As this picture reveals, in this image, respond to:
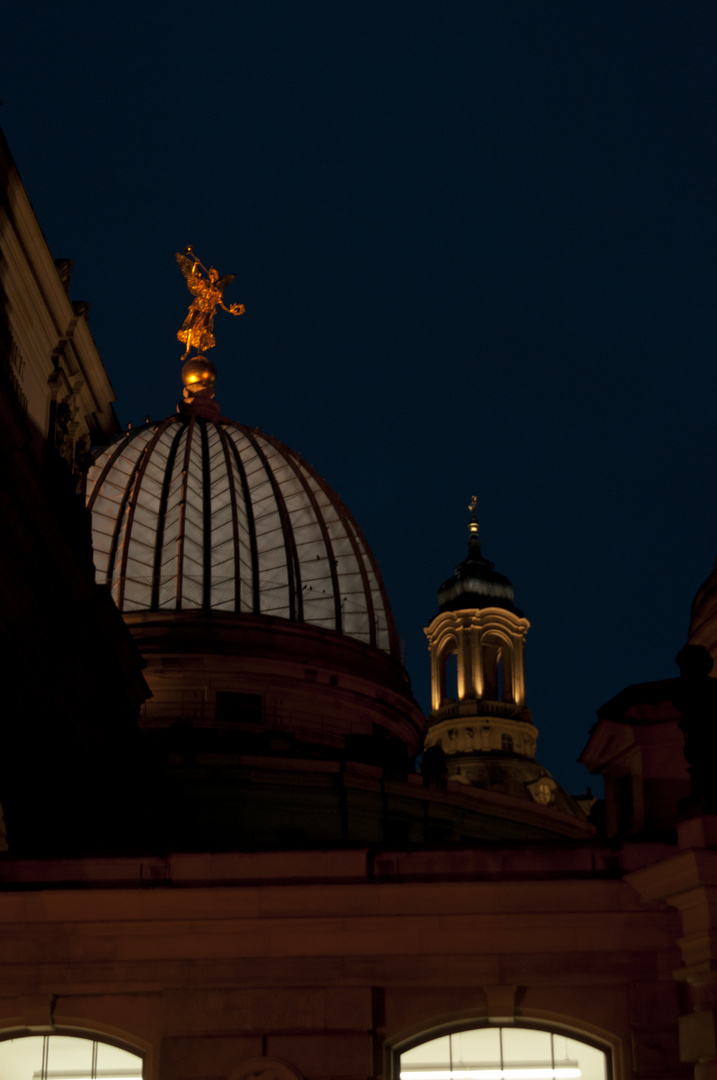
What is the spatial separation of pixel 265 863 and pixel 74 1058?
353cm

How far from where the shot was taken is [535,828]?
1992 inches

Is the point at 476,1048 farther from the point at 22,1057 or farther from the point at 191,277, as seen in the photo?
the point at 191,277

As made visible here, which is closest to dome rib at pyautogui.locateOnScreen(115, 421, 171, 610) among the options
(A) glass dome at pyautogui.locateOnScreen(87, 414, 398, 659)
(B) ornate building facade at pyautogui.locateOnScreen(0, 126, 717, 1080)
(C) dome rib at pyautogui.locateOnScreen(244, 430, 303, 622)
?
(A) glass dome at pyautogui.locateOnScreen(87, 414, 398, 659)

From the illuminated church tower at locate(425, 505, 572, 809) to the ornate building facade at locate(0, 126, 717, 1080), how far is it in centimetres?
2579

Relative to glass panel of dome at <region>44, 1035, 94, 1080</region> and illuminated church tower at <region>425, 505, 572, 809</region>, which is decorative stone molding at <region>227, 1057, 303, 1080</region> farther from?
illuminated church tower at <region>425, 505, 572, 809</region>

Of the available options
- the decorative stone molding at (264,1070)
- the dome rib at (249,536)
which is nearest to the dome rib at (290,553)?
the dome rib at (249,536)

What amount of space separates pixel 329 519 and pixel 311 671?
7982mm

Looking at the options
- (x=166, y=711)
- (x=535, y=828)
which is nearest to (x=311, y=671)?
(x=166, y=711)

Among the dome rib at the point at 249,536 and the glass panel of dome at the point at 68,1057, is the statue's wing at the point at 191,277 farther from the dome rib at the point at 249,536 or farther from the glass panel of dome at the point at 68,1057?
the glass panel of dome at the point at 68,1057

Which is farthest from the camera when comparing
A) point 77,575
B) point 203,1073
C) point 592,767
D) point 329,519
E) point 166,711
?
point 329,519

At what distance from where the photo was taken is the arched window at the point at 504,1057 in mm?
21562

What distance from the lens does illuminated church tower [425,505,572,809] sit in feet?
253

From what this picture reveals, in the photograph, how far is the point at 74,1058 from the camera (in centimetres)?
2173

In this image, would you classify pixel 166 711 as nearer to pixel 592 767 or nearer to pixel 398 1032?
pixel 592 767
